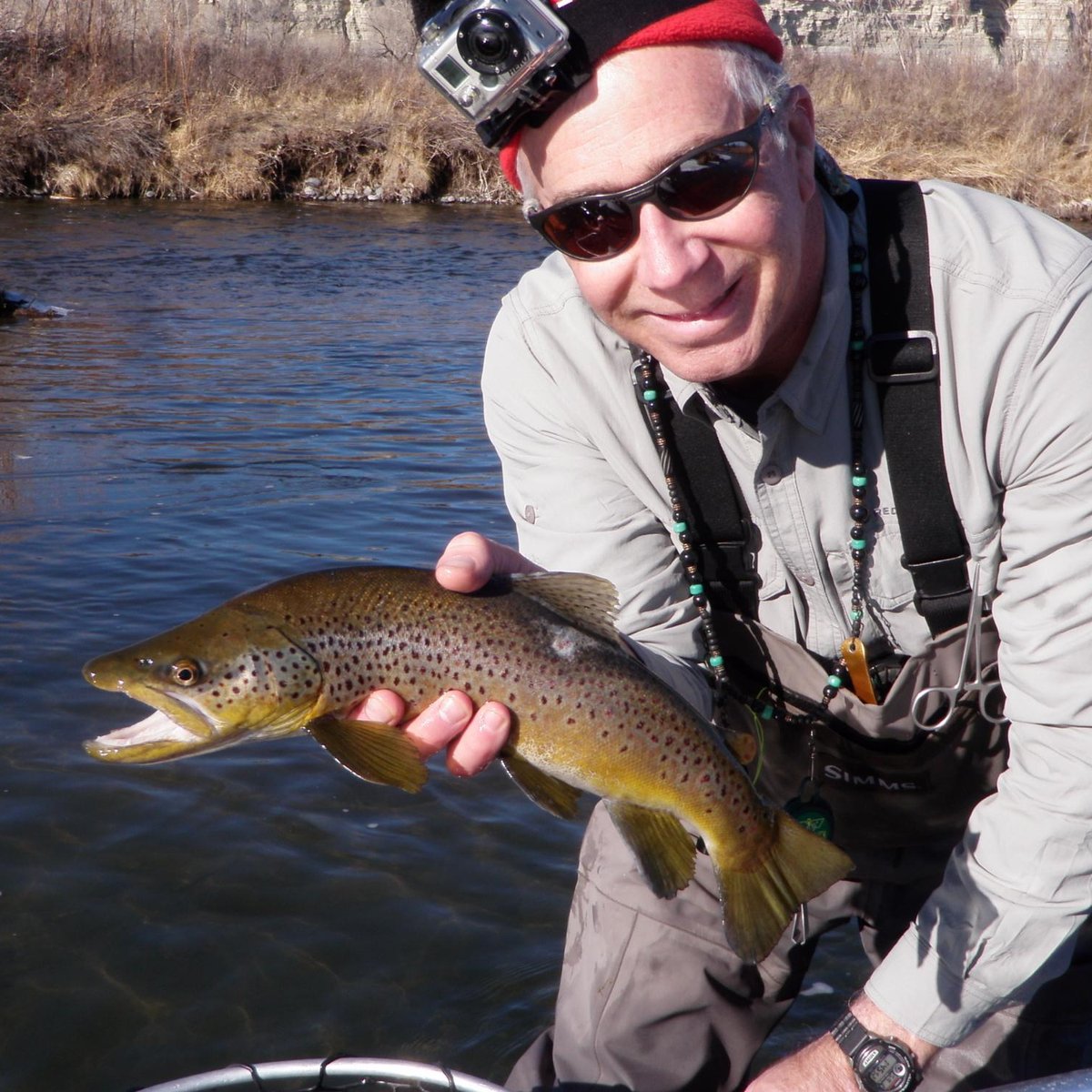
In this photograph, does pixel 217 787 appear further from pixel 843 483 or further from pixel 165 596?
pixel 843 483

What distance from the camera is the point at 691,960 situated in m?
3.11

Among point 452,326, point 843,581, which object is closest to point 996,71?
point 452,326

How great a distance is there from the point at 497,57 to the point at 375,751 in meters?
1.34

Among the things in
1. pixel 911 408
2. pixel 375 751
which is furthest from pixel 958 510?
pixel 375 751

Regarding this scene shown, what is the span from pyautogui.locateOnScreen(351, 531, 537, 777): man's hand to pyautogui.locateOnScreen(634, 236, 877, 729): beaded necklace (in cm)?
63

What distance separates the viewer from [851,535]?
9.35 feet

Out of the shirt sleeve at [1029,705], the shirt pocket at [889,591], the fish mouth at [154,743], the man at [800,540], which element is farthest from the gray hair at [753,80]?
the fish mouth at [154,743]

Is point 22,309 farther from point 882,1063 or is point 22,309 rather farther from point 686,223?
point 882,1063

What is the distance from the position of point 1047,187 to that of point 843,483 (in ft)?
77.3

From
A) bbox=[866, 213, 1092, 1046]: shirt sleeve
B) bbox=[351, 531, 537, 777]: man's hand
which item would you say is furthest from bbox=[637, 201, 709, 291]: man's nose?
bbox=[351, 531, 537, 777]: man's hand

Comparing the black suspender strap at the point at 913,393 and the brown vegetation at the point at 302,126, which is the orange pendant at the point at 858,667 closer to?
the black suspender strap at the point at 913,393

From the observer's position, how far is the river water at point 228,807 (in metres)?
3.84

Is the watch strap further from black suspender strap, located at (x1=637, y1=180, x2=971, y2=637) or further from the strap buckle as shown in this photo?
the strap buckle

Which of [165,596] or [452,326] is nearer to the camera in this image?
[165,596]
